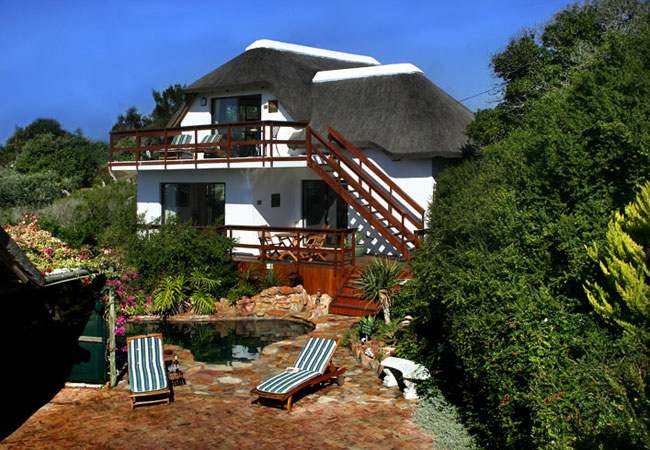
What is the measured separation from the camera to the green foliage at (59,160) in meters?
41.8

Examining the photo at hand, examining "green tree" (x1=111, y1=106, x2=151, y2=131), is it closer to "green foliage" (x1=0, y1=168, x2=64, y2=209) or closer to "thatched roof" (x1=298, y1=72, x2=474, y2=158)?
"green foliage" (x1=0, y1=168, x2=64, y2=209)

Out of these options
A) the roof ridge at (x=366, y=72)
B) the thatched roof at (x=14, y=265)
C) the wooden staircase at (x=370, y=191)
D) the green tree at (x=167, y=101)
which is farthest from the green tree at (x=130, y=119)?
the thatched roof at (x=14, y=265)

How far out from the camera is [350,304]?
1612 centimetres

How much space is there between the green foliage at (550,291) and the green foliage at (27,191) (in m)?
28.1

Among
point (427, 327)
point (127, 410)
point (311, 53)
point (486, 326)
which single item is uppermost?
point (311, 53)

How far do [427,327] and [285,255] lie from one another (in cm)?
765

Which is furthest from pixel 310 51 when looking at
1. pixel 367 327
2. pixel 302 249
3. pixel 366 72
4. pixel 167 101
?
pixel 167 101

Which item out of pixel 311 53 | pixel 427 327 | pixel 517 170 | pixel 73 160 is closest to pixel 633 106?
pixel 517 170

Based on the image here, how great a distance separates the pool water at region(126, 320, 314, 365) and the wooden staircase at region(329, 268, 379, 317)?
1016 mm

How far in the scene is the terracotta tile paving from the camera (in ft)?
26.9

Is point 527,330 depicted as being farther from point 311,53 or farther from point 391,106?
point 311,53

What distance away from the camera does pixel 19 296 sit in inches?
353

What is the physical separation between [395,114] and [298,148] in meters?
3.69

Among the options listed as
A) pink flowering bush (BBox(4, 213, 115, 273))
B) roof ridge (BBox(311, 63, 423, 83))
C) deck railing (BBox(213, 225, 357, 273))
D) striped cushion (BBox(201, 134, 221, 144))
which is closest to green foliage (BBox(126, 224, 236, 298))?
deck railing (BBox(213, 225, 357, 273))
